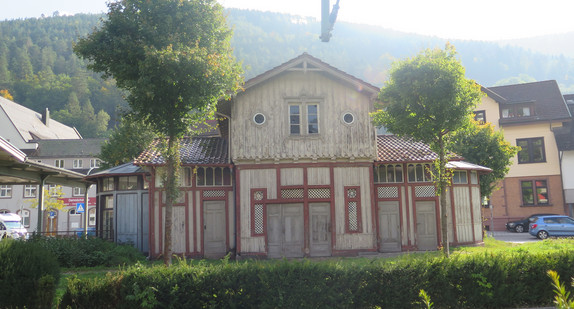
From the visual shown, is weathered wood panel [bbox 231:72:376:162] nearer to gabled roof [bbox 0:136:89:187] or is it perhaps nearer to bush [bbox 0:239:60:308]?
→ gabled roof [bbox 0:136:89:187]

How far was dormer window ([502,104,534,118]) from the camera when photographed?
37594 mm

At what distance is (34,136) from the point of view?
2430 inches

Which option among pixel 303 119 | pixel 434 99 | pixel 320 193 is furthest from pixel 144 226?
pixel 434 99

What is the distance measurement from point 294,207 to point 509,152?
14646 mm

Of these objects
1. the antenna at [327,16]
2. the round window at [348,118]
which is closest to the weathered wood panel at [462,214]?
the round window at [348,118]

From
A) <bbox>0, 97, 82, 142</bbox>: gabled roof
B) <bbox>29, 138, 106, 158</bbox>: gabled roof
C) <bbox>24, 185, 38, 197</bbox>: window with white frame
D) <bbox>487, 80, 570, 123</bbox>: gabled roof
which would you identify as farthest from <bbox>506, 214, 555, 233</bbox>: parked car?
<bbox>0, 97, 82, 142</bbox>: gabled roof

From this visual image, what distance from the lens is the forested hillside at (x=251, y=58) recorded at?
91.8m

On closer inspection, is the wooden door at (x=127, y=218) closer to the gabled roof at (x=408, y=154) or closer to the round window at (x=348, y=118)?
the round window at (x=348, y=118)

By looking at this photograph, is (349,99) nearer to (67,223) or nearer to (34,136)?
(67,223)

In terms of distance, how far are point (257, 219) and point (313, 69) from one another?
6.87m

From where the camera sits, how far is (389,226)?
20406mm

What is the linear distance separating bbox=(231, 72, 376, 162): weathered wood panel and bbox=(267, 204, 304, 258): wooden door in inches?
90.5

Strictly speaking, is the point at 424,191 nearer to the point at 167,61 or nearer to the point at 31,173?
the point at 167,61

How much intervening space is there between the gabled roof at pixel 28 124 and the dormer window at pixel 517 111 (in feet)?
183
